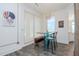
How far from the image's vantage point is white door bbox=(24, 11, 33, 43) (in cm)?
478

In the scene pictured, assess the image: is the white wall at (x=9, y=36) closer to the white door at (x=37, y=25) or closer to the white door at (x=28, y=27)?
the white door at (x=28, y=27)

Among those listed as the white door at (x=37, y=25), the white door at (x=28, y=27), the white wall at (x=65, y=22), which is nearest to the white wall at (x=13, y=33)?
the white door at (x=28, y=27)

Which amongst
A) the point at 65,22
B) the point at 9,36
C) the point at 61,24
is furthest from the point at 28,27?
the point at 65,22

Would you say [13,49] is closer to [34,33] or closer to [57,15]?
[34,33]

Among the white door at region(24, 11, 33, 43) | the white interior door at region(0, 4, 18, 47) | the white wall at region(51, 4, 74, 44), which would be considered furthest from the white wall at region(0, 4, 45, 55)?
the white wall at region(51, 4, 74, 44)

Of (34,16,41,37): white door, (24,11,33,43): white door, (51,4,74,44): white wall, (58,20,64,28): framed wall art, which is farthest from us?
(34,16,41,37): white door

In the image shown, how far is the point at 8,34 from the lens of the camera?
11.1 feet

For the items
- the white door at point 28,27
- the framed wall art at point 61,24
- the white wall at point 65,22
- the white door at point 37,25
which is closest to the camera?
the white door at point 28,27

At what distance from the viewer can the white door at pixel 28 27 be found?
188 inches

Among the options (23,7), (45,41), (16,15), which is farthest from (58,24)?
(16,15)

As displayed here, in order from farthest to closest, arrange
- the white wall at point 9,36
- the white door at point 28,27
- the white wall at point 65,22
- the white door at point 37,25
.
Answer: the white door at point 37,25 < the white wall at point 65,22 < the white door at point 28,27 < the white wall at point 9,36

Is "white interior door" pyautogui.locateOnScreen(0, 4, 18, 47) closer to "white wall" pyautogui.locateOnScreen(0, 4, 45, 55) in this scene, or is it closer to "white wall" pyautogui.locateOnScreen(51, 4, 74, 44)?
"white wall" pyautogui.locateOnScreen(0, 4, 45, 55)

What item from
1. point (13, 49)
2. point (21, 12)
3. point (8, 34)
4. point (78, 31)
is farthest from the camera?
point (21, 12)

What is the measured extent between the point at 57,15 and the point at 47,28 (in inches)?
39.9
